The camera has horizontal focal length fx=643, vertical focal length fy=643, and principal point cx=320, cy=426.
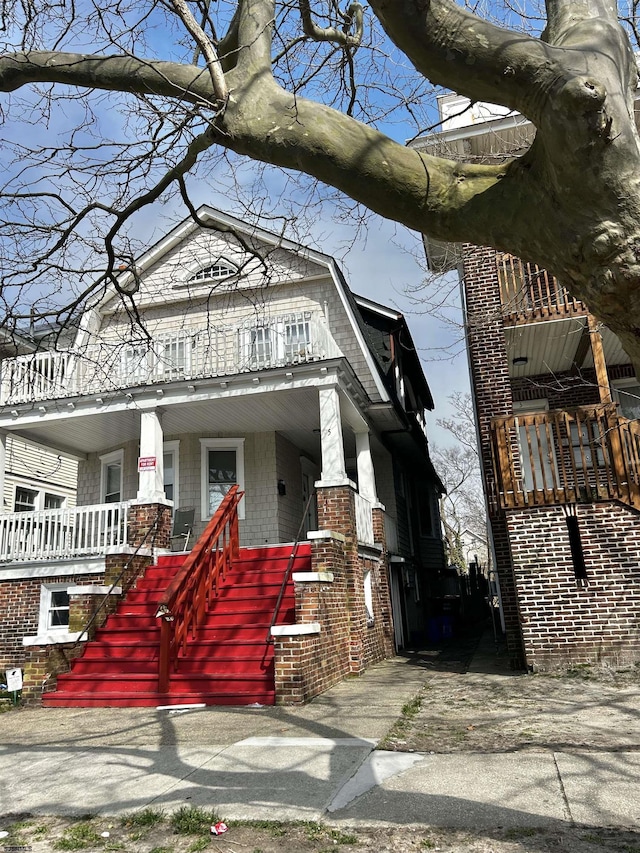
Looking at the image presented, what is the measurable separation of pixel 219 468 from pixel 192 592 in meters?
5.26

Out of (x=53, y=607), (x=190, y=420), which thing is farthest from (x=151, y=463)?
(x=53, y=607)

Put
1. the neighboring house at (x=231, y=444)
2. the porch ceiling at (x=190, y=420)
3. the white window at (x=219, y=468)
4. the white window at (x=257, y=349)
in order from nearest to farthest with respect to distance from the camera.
Result: 1. the neighboring house at (x=231, y=444)
2. the white window at (x=257, y=349)
3. the porch ceiling at (x=190, y=420)
4. the white window at (x=219, y=468)

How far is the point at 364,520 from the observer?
12.3 m

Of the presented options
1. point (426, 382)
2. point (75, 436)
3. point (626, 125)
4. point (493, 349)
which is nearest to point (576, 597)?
point (493, 349)

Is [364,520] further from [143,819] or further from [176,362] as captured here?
[143,819]

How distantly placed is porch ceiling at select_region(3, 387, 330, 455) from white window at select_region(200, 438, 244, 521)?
0.88ft

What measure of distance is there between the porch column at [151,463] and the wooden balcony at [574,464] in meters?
5.73

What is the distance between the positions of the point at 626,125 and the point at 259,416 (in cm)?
1074

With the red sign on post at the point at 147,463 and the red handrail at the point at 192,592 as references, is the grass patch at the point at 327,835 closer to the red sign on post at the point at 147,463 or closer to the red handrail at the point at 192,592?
the red handrail at the point at 192,592

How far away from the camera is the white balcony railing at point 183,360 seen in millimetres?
11430

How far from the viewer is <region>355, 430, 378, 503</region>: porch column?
13.2m

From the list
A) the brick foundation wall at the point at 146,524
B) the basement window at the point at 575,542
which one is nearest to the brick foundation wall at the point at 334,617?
the brick foundation wall at the point at 146,524

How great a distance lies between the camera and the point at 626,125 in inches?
96.3

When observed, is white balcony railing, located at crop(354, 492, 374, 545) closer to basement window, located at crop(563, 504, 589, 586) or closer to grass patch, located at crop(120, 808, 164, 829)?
basement window, located at crop(563, 504, 589, 586)
